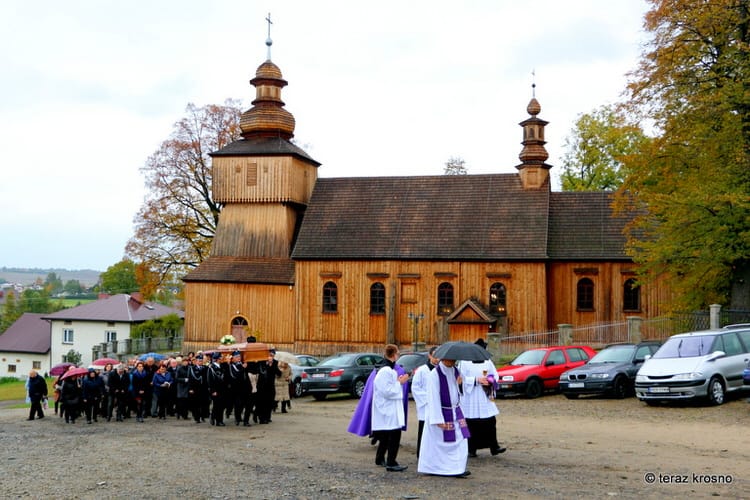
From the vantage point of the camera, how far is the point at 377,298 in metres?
35.4

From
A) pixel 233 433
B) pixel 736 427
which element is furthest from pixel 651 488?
pixel 233 433

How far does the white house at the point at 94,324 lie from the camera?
172 feet

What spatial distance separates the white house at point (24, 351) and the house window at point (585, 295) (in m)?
41.6

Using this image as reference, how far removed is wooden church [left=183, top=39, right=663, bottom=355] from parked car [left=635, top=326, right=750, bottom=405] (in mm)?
15541

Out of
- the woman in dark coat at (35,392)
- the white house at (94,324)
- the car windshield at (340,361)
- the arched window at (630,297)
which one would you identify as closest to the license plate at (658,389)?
the car windshield at (340,361)

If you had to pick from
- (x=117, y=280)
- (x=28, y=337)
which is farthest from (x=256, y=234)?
(x=117, y=280)

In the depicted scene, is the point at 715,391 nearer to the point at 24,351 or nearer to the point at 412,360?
the point at 412,360

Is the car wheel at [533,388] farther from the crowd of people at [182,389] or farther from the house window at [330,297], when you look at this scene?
the house window at [330,297]

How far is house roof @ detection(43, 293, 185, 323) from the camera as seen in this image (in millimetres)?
52500

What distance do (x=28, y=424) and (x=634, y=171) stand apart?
65.5 feet

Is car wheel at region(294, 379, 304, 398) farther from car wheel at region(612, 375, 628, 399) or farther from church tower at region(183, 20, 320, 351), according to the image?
church tower at region(183, 20, 320, 351)

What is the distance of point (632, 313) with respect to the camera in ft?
108

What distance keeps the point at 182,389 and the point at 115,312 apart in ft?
121

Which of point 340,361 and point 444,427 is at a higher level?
point 340,361
